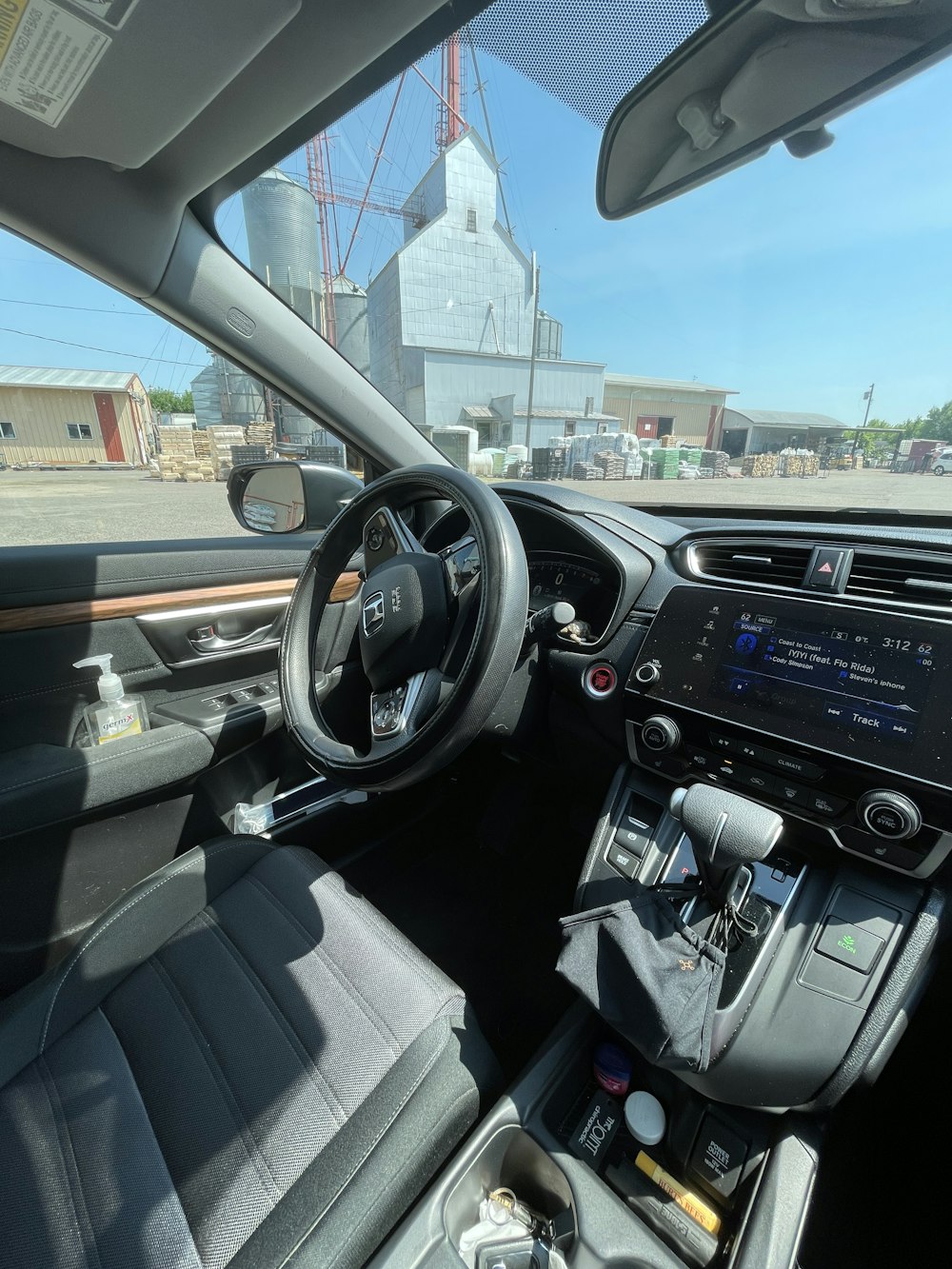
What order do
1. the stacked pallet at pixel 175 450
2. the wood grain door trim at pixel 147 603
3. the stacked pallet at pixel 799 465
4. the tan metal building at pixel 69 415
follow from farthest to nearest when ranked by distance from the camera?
the stacked pallet at pixel 175 450 < the tan metal building at pixel 69 415 < the stacked pallet at pixel 799 465 < the wood grain door trim at pixel 147 603

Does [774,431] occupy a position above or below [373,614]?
above

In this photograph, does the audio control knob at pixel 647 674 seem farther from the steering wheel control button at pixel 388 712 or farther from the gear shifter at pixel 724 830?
the steering wheel control button at pixel 388 712

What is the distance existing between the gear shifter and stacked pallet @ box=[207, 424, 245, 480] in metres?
1.87

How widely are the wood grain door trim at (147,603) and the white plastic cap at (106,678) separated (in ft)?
0.35

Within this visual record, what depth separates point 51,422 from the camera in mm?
1786

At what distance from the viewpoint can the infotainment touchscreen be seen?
3.33 feet

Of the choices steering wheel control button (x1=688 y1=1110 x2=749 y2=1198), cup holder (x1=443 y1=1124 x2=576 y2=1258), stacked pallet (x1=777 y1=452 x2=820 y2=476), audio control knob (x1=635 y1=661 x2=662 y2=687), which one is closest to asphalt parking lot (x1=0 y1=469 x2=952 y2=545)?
stacked pallet (x1=777 y1=452 x2=820 y2=476)

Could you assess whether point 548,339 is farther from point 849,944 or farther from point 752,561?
point 849,944

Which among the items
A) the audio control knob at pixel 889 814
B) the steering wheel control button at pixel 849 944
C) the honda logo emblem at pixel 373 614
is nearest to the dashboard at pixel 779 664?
the audio control knob at pixel 889 814

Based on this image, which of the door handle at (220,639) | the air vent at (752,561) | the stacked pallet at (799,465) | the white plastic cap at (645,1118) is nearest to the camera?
the white plastic cap at (645,1118)

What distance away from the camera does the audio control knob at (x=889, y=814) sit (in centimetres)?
97

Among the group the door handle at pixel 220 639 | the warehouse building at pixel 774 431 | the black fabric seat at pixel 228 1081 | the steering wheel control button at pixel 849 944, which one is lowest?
the black fabric seat at pixel 228 1081

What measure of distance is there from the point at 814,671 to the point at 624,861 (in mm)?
552

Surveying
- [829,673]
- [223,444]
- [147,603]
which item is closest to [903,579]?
[829,673]
